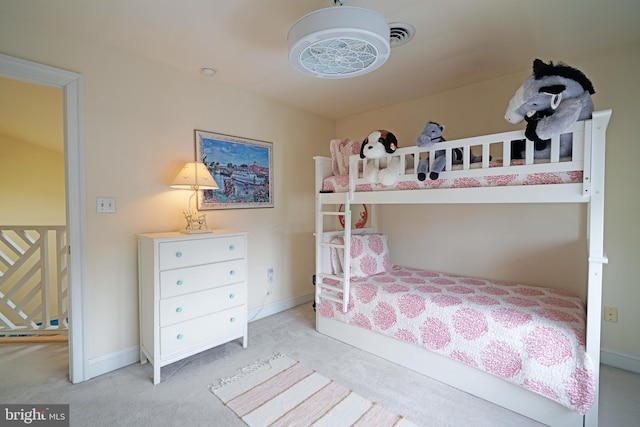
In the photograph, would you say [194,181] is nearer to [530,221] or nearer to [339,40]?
[339,40]

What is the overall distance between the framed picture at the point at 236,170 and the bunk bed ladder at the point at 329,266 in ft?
2.40

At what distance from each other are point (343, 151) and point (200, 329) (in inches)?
75.5

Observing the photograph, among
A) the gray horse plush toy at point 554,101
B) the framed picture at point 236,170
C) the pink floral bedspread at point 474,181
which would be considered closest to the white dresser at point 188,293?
the framed picture at point 236,170

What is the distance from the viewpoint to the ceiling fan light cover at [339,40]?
1311 millimetres

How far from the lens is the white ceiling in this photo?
164cm

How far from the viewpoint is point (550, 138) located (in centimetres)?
154

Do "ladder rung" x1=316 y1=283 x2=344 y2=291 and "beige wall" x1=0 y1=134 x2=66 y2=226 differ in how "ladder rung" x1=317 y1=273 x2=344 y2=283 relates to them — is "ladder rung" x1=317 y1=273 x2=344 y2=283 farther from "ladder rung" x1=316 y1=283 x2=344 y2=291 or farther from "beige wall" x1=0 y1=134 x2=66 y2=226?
"beige wall" x1=0 y1=134 x2=66 y2=226

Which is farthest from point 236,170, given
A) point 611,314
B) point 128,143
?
point 611,314

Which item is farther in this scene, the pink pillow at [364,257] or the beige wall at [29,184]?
the beige wall at [29,184]

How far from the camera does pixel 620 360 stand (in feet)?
6.91

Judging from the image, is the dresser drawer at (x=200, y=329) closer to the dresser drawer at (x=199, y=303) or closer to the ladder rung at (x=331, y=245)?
the dresser drawer at (x=199, y=303)

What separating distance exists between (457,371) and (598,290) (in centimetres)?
95

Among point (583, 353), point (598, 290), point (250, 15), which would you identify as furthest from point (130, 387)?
point (598, 290)

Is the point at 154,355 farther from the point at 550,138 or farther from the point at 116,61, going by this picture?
the point at 550,138
